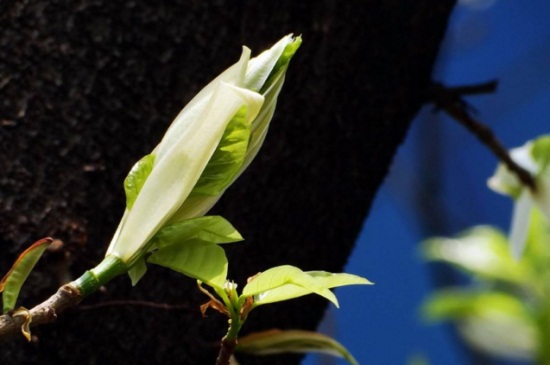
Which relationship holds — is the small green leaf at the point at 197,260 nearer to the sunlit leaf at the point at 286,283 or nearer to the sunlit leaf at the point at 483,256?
the sunlit leaf at the point at 286,283

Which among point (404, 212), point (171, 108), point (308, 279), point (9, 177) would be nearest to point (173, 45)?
point (171, 108)

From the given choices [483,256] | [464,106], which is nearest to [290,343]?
[464,106]

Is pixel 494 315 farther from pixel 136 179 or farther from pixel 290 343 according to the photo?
pixel 136 179

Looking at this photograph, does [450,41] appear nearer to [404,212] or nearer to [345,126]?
[404,212]

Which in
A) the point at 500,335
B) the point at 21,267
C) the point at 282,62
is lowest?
the point at 500,335

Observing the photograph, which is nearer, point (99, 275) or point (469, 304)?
point (99, 275)

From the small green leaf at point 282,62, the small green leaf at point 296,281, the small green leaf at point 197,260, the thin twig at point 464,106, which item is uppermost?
the thin twig at point 464,106

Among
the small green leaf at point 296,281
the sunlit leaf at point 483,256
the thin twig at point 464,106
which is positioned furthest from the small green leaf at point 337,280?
the sunlit leaf at point 483,256
